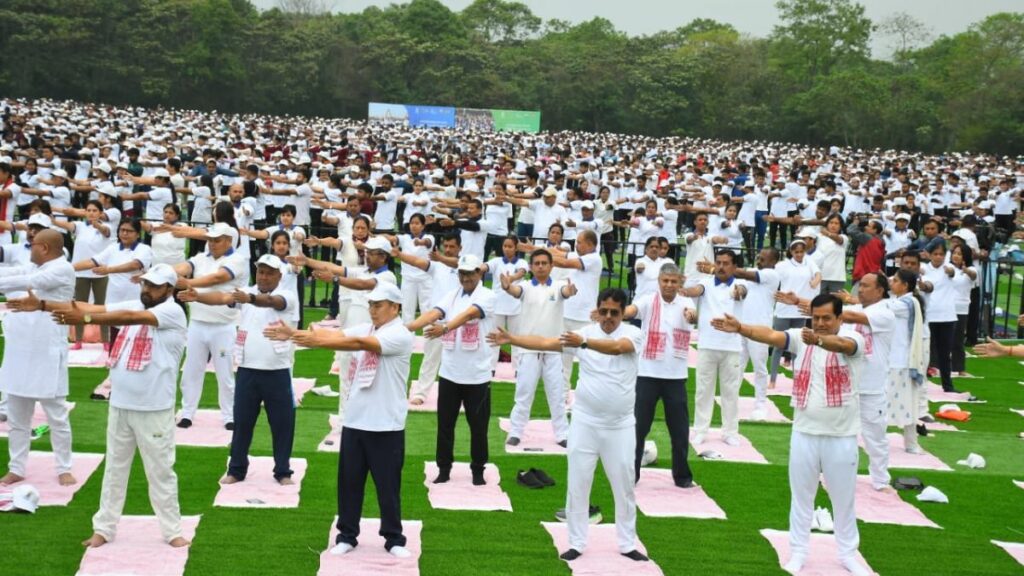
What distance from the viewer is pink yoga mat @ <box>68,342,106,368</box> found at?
13673 mm

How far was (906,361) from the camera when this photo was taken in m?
11.3

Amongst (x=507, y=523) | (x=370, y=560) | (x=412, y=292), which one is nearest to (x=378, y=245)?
(x=507, y=523)

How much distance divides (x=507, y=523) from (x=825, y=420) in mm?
2490

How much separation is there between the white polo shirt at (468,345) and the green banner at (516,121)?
54.8 metres

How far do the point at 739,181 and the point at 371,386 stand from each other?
69.7 feet

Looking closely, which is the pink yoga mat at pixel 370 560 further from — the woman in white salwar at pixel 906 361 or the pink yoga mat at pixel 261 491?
the woman in white salwar at pixel 906 361

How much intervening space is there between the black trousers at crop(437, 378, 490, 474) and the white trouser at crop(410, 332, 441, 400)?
2.70m

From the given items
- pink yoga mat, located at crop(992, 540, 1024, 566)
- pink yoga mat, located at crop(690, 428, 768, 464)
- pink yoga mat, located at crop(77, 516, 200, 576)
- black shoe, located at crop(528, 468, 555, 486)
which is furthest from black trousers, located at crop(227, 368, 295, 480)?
pink yoga mat, located at crop(992, 540, 1024, 566)

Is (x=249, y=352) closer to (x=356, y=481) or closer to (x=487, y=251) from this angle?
(x=356, y=481)

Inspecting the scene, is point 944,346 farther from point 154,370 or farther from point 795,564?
point 154,370

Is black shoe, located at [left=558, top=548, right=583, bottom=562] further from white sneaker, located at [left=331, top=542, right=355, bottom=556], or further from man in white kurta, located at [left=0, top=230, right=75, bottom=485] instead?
man in white kurta, located at [left=0, top=230, right=75, bottom=485]

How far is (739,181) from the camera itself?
27.8 m

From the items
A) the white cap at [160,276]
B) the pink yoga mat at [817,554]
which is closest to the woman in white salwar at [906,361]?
the pink yoga mat at [817,554]

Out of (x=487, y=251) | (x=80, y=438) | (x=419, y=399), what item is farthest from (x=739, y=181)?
(x=80, y=438)
